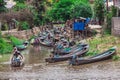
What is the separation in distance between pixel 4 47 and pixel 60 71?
38.3 ft

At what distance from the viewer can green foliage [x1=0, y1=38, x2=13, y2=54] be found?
40225mm

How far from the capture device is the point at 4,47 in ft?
135

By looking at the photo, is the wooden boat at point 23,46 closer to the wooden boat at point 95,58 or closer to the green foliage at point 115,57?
the wooden boat at point 95,58

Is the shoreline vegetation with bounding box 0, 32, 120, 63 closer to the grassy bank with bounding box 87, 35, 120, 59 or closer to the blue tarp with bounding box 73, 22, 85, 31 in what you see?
the grassy bank with bounding box 87, 35, 120, 59

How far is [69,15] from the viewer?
202ft

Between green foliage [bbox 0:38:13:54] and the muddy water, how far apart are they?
4997mm

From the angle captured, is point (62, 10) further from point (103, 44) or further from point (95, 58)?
point (95, 58)

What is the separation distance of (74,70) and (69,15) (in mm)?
30901

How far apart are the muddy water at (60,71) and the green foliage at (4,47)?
500 cm

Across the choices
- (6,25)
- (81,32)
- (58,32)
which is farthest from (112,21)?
(6,25)

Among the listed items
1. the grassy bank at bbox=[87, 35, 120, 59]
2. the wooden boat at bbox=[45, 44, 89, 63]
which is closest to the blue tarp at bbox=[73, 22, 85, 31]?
the grassy bank at bbox=[87, 35, 120, 59]

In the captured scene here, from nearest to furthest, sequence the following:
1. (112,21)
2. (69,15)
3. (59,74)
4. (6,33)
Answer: (59,74) < (112,21) < (6,33) < (69,15)

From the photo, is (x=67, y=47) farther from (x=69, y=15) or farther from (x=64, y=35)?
(x=69, y=15)

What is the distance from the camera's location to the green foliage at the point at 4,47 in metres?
40.2
